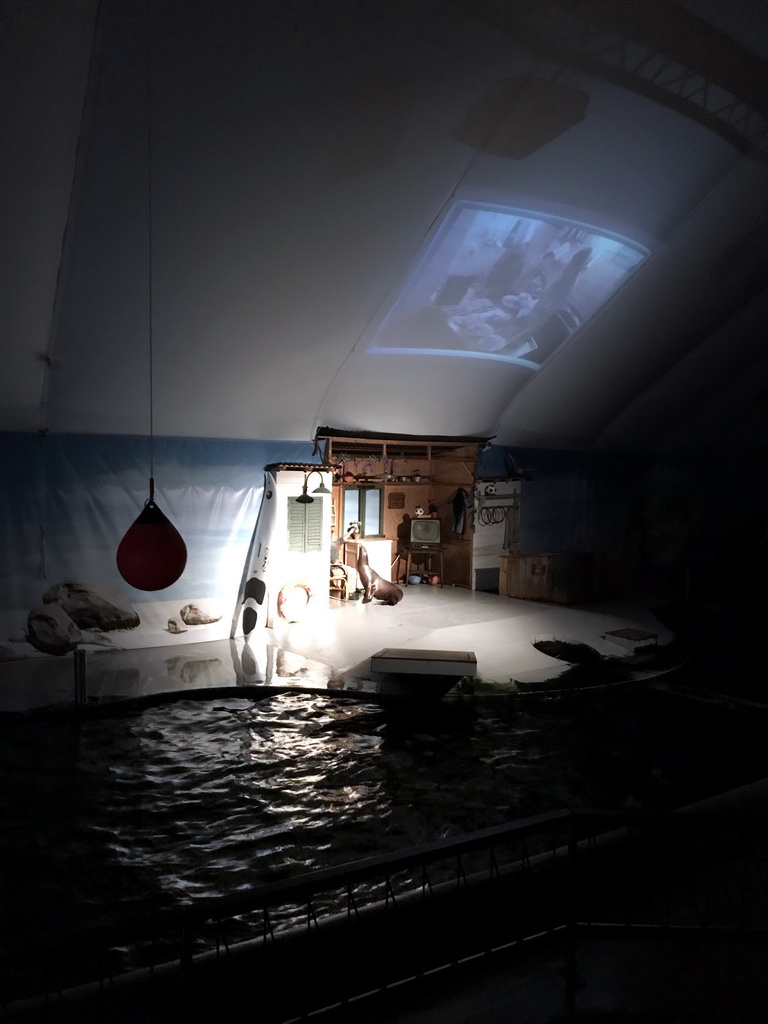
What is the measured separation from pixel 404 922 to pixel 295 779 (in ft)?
6.76

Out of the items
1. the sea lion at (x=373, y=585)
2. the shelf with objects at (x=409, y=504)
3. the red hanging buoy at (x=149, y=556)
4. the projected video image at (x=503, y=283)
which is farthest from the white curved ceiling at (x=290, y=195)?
the red hanging buoy at (x=149, y=556)

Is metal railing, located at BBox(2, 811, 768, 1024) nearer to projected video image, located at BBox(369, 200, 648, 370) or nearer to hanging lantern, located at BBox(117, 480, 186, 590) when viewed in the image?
hanging lantern, located at BBox(117, 480, 186, 590)

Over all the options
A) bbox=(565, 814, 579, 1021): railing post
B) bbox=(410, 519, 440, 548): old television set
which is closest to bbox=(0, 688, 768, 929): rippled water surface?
bbox=(565, 814, 579, 1021): railing post

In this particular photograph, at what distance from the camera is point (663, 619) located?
10914 mm

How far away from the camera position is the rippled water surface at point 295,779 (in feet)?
14.3

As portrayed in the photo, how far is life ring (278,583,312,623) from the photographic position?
970 cm

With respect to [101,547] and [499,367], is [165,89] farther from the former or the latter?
[499,367]

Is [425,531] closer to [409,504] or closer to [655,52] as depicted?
[409,504]

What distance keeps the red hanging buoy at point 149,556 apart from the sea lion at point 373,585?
6.88 m

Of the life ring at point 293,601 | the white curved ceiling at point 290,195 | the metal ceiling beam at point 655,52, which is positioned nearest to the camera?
the white curved ceiling at point 290,195

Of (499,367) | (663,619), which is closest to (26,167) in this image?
(499,367)

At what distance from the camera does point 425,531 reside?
1347cm

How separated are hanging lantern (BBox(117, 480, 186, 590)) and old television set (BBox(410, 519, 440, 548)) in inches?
352

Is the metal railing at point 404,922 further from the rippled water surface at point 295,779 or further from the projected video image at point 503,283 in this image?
the projected video image at point 503,283
